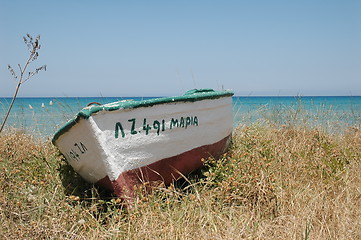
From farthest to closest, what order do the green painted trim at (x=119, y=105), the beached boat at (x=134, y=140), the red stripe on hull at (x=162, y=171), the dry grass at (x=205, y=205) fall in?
the red stripe on hull at (x=162, y=171) < the beached boat at (x=134, y=140) < the green painted trim at (x=119, y=105) < the dry grass at (x=205, y=205)

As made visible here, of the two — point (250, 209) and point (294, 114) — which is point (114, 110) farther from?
point (294, 114)

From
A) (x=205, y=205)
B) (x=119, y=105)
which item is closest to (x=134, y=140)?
(x=119, y=105)

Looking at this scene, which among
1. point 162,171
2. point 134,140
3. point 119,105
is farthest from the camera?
point 162,171

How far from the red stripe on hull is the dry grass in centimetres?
14

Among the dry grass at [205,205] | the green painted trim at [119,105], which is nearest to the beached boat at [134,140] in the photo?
the green painted trim at [119,105]

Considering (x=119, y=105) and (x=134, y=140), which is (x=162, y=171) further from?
(x=119, y=105)

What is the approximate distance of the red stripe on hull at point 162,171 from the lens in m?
3.30

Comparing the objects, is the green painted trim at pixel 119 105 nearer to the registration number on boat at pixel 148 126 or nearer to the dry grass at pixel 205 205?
the registration number on boat at pixel 148 126

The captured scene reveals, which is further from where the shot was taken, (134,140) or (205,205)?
(134,140)

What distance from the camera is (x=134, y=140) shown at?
11.0 feet

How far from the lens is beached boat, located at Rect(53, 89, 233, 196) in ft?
10.3

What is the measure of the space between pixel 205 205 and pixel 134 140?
90 centimetres

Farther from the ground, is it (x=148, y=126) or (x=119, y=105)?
(x=119, y=105)

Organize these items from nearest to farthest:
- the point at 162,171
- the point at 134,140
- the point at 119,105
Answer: the point at 119,105, the point at 134,140, the point at 162,171
